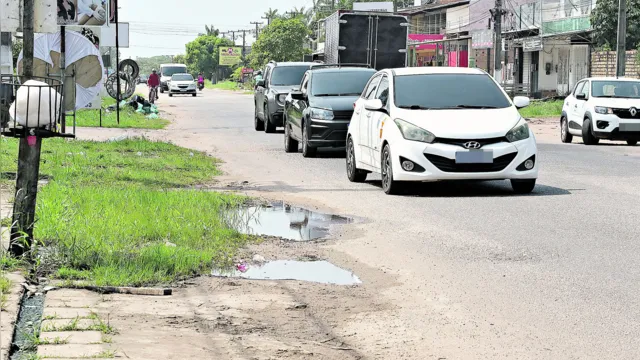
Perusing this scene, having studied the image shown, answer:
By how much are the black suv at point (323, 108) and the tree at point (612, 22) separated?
32.7 m

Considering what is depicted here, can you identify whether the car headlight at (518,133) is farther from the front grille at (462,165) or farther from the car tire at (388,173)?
the car tire at (388,173)

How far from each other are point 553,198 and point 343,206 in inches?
97.4

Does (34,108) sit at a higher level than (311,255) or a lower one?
higher

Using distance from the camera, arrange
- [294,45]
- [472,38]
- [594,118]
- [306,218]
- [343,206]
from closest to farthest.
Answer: [306,218] → [343,206] → [594,118] → [472,38] → [294,45]

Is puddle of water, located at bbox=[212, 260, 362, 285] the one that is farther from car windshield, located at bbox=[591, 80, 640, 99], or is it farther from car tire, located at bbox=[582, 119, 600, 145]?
car windshield, located at bbox=[591, 80, 640, 99]

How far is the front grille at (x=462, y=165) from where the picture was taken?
1319cm

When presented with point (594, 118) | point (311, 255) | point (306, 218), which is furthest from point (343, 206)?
point (594, 118)

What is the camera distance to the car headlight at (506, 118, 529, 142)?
44.0ft

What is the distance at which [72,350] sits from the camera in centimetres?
545

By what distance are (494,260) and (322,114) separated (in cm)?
1102

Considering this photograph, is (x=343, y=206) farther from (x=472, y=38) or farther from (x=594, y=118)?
(x=472, y=38)

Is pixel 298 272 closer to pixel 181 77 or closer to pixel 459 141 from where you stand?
pixel 459 141

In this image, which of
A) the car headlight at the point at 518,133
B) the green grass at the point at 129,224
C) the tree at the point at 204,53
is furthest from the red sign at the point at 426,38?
the tree at the point at 204,53

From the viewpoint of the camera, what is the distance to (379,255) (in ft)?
30.3
